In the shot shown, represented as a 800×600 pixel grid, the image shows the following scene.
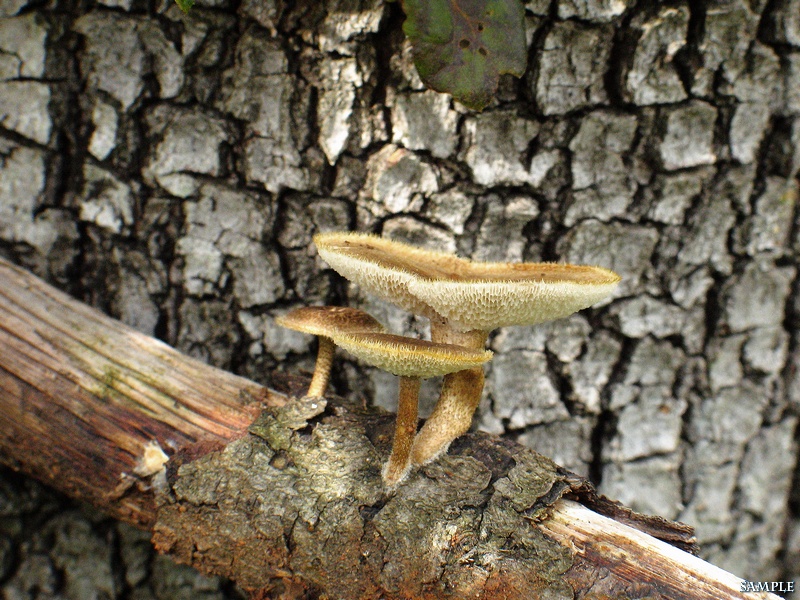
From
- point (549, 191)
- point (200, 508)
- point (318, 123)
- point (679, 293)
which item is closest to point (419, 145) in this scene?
point (318, 123)

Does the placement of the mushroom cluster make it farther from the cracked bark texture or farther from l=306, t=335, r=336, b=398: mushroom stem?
the cracked bark texture

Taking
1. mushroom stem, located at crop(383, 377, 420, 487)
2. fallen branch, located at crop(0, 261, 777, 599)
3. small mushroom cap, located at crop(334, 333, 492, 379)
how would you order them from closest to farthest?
small mushroom cap, located at crop(334, 333, 492, 379) → fallen branch, located at crop(0, 261, 777, 599) → mushroom stem, located at crop(383, 377, 420, 487)

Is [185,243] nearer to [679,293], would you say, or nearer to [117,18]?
[117,18]

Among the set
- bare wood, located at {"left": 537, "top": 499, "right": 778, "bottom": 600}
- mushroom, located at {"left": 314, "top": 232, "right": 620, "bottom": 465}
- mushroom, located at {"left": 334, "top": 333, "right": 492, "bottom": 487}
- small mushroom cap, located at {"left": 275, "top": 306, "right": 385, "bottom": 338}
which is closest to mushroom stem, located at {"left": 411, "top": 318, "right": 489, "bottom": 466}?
mushroom, located at {"left": 314, "top": 232, "right": 620, "bottom": 465}

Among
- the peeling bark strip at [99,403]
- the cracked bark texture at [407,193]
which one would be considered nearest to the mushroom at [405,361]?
the peeling bark strip at [99,403]

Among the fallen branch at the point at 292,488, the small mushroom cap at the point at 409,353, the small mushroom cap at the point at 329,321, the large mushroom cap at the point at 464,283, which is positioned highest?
the large mushroom cap at the point at 464,283

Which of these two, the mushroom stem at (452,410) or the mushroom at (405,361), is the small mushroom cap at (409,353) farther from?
the mushroom stem at (452,410)

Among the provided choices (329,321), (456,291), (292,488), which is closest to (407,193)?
(329,321)

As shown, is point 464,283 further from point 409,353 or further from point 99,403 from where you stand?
point 99,403
